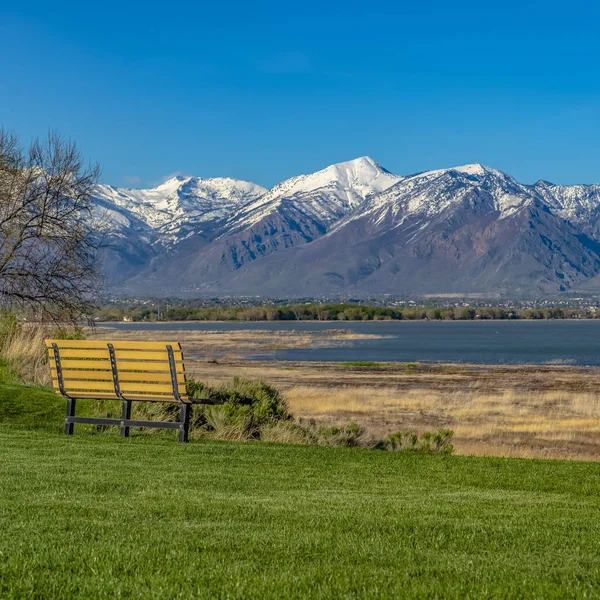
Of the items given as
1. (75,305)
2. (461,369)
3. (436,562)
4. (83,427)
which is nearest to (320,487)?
(436,562)

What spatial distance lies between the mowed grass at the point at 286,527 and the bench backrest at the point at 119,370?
2150mm

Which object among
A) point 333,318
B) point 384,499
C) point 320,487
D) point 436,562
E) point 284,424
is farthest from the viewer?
point 333,318

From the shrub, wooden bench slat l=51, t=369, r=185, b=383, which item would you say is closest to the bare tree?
the shrub

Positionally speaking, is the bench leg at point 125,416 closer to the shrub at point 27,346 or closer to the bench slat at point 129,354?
the bench slat at point 129,354

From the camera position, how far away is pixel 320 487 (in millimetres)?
11367

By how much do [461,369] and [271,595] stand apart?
5948cm

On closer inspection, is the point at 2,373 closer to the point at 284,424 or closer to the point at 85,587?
the point at 284,424

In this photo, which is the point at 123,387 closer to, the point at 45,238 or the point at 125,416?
the point at 125,416

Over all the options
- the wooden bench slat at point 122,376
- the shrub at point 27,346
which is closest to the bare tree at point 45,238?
the shrub at point 27,346

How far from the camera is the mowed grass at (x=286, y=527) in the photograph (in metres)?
6.67

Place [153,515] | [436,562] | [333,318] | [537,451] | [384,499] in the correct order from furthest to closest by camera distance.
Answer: [333,318] < [537,451] < [384,499] < [153,515] < [436,562]

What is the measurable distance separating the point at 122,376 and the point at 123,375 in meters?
0.03

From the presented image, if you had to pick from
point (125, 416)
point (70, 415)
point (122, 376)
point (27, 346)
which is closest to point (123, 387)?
point (122, 376)

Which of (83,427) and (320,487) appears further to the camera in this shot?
(83,427)
